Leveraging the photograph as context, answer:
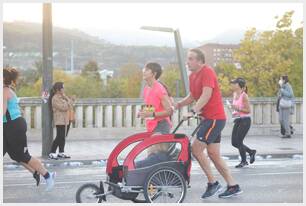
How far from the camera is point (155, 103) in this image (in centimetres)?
696

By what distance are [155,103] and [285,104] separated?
344 inches

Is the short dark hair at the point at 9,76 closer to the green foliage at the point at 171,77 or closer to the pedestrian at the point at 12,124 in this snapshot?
the pedestrian at the point at 12,124

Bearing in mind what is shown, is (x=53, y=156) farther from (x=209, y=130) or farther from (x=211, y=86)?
(x=211, y=86)

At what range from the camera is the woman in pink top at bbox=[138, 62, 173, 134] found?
688 cm

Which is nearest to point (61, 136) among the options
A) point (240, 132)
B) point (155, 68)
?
point (240, 132)

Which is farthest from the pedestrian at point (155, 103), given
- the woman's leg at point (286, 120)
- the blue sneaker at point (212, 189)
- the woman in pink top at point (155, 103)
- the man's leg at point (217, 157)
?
the woman's leg at point (286, 120)

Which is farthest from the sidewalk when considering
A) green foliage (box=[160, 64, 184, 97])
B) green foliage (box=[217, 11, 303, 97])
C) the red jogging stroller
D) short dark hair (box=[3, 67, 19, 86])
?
green foliage (box=[217, 11, 303, 97])

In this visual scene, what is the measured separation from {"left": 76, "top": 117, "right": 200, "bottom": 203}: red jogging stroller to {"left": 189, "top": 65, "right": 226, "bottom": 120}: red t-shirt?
56 centimetres

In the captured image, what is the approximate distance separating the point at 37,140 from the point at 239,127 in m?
6.15

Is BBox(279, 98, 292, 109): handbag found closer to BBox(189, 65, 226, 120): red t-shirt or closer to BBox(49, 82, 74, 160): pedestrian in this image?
BBox(49, 82, 74, 160): pedestrian

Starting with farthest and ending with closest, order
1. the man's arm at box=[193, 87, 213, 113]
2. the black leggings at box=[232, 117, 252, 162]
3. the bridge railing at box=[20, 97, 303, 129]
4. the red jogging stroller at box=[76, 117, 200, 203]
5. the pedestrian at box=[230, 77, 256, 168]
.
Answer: the bridge railing at box=[20, 97, 303, 129] → the black leggings at box=[232, 117, 252, 162] → the pedestrian at box=[230, 77, 256, 168] → the man's arm at box=[193, 87, 213, 113] → the red jogging stroller at box=[76, 117, 200, 203]

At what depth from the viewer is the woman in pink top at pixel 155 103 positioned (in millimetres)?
6875

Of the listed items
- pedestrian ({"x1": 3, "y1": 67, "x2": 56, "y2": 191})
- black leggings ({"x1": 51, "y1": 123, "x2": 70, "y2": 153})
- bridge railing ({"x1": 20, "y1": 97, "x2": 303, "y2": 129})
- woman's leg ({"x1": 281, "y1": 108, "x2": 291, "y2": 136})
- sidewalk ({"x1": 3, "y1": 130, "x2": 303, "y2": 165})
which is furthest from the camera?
woman's leg ({"x1": 281, "y1": 108, "x2": 291, "y2": 136})

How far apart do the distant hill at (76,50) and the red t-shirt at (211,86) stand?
39.3 metres
